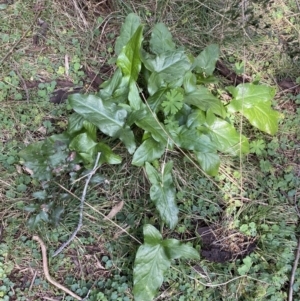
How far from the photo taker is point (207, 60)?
81.4 inches

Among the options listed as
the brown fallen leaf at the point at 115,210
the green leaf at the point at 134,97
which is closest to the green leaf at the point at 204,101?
the green leaf at the point at 134,97

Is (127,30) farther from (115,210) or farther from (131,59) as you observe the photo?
(115,210)

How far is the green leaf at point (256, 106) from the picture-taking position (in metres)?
2.09

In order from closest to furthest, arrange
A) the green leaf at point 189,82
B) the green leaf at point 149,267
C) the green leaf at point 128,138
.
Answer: the green leaf at point 149,267 → the green leaf at point 128,138 → the green leaf at point 189,82

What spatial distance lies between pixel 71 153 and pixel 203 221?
695 mm

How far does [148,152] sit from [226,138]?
394mm

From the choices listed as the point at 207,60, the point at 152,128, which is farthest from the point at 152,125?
the point at 207,60

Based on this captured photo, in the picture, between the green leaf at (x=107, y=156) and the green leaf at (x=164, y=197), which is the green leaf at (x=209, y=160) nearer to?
the green leaf at (x=164, y=197)

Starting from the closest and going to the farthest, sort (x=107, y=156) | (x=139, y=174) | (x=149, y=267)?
1. (x=149, y=267)
2. (x=107, y=156)
3. (x=139, y=174)

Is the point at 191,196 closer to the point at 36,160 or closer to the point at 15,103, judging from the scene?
the point at 36,160

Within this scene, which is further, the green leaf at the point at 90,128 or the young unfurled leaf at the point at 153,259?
the green leaf at the point at 90,128

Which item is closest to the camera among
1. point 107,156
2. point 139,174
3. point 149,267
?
point 149,267

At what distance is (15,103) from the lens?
6.89 feet

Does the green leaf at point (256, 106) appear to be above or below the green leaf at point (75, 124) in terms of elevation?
below
